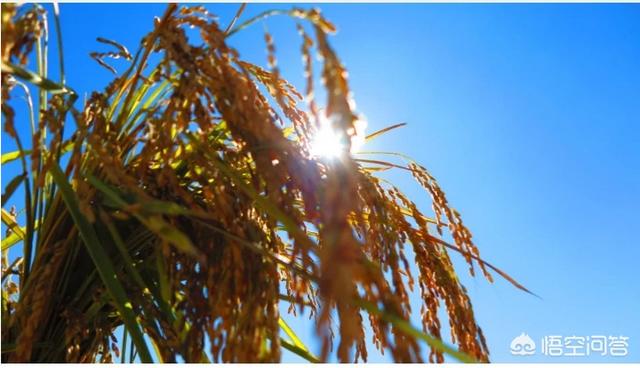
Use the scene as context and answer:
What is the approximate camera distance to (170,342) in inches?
52.0

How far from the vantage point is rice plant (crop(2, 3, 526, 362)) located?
1011 millimetres

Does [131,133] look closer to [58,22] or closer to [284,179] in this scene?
[58,22]

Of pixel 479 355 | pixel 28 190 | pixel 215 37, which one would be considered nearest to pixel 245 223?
pixel 215 37

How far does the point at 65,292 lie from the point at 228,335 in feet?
1.79

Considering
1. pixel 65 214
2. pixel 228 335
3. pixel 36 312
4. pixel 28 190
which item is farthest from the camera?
pixel 65 214

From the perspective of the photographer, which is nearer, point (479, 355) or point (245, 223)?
point (245, 223)

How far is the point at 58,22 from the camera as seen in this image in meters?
1.28

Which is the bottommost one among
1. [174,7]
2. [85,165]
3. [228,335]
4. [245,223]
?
[228,335]

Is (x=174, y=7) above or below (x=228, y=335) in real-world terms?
above

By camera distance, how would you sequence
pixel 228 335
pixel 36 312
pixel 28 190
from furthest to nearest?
pixel 28 190, pixel 36 312, pixel 228 335

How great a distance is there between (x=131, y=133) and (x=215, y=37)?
→ 1.34 ft

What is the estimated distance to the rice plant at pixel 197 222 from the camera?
3.32 ft

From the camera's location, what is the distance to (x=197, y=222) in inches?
50.0

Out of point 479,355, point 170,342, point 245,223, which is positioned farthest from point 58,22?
point 479,355
